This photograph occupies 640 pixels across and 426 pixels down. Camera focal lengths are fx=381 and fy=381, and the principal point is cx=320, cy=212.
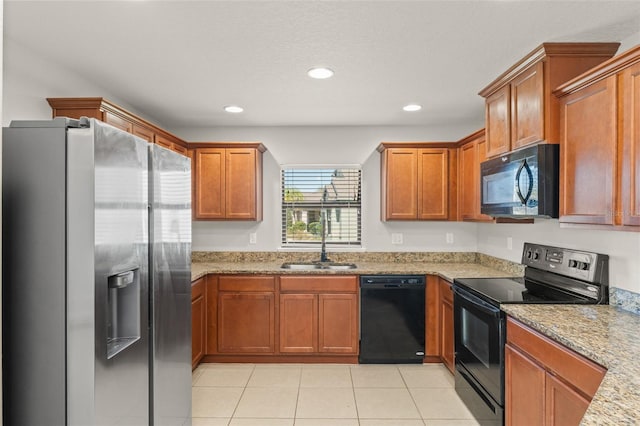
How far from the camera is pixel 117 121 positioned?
2.64 metres

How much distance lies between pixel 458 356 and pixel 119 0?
10.2 ft

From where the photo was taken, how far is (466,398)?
2779mm

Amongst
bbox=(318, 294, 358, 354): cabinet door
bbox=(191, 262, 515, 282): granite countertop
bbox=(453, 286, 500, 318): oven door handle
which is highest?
bbox=(191, 262, 515, 282): granite countertop

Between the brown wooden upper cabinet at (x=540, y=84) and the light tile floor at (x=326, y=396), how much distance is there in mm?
1955

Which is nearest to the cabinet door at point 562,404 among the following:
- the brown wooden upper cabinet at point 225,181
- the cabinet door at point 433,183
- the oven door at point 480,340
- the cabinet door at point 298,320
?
the oven door at point 480,340

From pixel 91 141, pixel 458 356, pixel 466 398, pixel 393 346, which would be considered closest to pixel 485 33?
pixel 91 141

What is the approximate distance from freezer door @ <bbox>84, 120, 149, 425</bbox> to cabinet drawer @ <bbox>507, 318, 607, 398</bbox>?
1848 millimetres

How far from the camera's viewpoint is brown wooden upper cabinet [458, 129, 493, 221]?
132 inches

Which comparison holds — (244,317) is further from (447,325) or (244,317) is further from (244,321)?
(447,325)

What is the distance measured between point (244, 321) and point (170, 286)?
177 centimetres

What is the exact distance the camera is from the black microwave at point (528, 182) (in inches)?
85.4

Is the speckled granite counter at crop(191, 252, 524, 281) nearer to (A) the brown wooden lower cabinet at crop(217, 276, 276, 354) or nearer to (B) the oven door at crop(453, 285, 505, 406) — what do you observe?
(A) the brown wooden lower cabinet at crop(217, 276, 276, 354)

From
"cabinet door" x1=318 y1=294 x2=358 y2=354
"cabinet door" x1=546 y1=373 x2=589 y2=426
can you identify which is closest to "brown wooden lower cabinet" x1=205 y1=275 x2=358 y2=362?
"cabinet door" x1=318 y1=294 x2=358 y2=354

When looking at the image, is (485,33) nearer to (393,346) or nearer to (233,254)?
(393,346)
